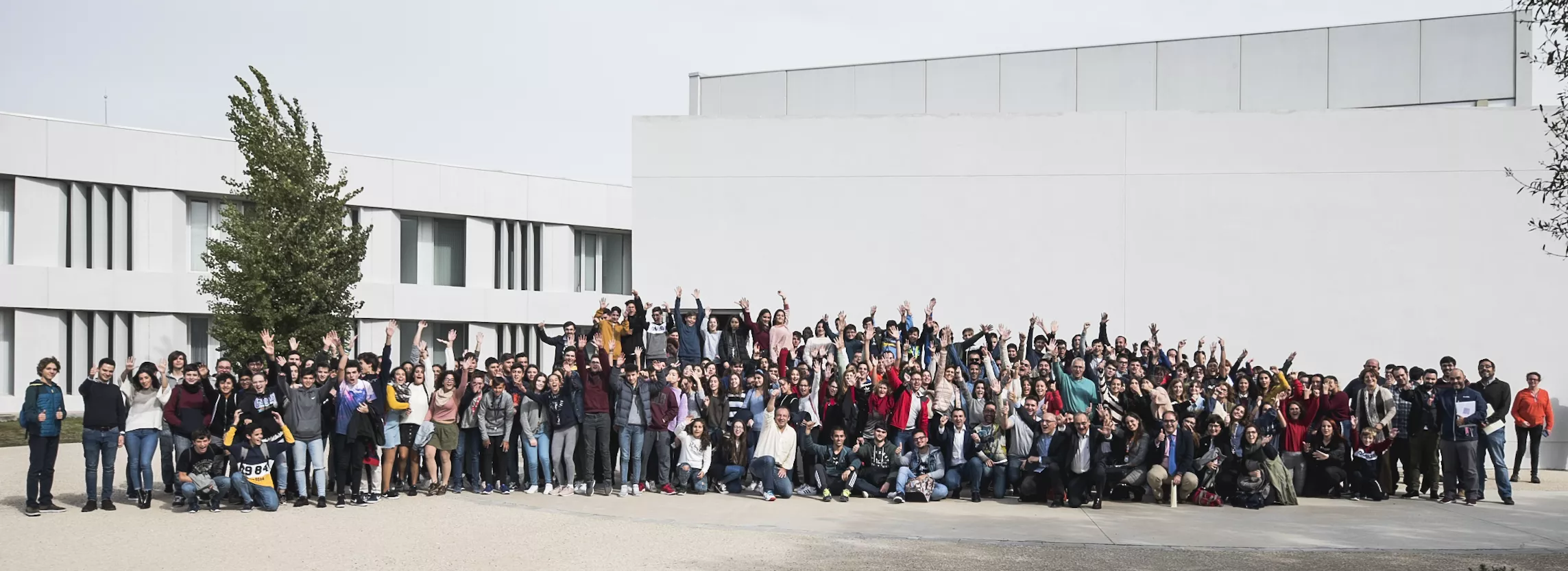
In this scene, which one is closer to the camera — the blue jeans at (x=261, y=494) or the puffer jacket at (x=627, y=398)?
the blue jeans at (x=261, y=494)

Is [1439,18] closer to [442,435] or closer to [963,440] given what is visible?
[963,440]

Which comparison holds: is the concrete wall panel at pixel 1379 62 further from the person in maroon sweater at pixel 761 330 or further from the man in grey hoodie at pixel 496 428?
the man in grey hoodie at pixel 496 428

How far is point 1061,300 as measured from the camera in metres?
20.5

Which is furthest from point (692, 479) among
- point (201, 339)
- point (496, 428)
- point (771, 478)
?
point (201, 339)

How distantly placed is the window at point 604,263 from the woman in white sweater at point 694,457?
802 inches

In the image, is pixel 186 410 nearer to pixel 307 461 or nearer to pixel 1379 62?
pixel 307 461

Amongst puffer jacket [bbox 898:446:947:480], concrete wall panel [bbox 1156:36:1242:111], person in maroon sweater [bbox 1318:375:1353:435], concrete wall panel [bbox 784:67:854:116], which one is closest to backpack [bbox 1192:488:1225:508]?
person in maroon sweater [bbox 1318:375:1353:435]

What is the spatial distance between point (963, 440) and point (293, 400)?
724 centimetres

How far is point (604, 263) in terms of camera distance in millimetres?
34562

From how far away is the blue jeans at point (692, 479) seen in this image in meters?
14.0

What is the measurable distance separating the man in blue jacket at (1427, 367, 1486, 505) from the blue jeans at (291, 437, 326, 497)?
12177mm

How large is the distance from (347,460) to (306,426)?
58 cm

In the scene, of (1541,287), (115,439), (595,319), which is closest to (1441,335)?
(1541,287)

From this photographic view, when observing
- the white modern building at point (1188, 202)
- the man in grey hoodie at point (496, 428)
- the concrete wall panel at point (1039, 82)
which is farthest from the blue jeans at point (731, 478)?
the concrete wall panel at point (1039, 82)
